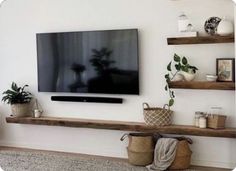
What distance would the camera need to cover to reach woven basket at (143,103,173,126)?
343cm

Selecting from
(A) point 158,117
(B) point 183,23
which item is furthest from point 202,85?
(B) point 183,23

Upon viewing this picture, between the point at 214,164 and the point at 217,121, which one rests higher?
the point at 217,121

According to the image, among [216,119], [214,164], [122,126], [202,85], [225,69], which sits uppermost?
[225,69]

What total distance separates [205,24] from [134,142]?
1.45 meters

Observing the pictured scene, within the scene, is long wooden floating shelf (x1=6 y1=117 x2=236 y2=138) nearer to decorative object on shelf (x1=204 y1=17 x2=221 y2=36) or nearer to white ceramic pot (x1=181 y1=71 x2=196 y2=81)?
white ceramic pot (x1=181 y1=71 x2=196 y2=81)

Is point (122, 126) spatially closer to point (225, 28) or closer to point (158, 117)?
point (158, 117)

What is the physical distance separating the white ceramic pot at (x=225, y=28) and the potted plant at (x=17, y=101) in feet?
8.24

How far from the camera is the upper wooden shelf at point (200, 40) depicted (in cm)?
317

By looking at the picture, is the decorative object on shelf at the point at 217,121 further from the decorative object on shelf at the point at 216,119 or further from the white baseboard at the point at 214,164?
the white baseboard at the point at 214,164

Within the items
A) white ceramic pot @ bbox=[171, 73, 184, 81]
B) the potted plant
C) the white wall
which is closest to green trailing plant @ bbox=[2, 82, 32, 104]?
the potted plant

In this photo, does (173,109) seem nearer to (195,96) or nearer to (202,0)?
(195,96)

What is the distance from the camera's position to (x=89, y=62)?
12.5 feet

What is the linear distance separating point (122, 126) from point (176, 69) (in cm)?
86

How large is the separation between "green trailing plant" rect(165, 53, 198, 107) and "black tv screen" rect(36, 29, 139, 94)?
35cm
